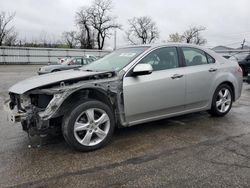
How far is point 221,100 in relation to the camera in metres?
5.33

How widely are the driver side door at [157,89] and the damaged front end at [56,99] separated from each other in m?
0.20

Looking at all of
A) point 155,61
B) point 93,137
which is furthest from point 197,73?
point 93,137

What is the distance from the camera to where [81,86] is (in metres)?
3.53

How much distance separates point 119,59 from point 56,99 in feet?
5.28

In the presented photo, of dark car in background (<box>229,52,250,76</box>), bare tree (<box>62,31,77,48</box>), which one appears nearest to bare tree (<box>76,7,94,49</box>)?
bare tree (<box>62,31,77,48</box>)

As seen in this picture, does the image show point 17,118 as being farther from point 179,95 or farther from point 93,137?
point 179,95

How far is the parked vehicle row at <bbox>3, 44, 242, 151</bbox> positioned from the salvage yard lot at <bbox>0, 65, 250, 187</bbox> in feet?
1.08

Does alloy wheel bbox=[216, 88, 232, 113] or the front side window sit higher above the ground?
the front side window

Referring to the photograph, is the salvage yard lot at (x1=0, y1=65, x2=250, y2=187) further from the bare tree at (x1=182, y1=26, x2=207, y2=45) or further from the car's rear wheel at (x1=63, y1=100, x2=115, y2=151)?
the bare tree at (x1=182, y1=26, x2=207, y2=45)

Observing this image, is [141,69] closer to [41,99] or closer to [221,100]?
[41,99]

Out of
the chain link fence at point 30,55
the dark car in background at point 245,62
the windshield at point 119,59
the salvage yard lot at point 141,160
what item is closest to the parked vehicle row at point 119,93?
the windshield at point 119,59

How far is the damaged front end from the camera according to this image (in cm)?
338

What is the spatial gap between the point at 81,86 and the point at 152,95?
1.26m

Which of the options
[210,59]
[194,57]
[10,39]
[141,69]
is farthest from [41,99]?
[10,39]
